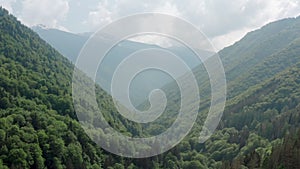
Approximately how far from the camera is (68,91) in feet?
415

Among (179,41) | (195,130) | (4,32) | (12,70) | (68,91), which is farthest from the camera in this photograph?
(195,130)

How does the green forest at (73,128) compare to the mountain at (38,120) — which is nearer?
the green forest at (73,128)

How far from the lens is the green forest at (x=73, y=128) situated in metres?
78.5

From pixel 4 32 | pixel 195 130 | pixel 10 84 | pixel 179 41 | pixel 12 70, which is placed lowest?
pixel 179 41

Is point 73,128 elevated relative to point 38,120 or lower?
lower

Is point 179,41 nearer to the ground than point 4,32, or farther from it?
nearer to the ground

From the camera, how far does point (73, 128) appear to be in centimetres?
9512

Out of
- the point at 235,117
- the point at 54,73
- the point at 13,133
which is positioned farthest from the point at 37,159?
the point at 235,117

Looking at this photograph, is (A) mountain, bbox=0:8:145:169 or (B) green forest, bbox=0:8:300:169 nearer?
(B) green forest, bbox=0:8:300:169

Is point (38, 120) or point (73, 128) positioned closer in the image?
point (38, 120)

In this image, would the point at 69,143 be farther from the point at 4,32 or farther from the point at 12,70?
the point at 4,32

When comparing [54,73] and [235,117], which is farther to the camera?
[235,117]

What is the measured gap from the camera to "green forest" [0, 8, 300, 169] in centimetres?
7850

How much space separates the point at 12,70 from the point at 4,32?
135 ft
